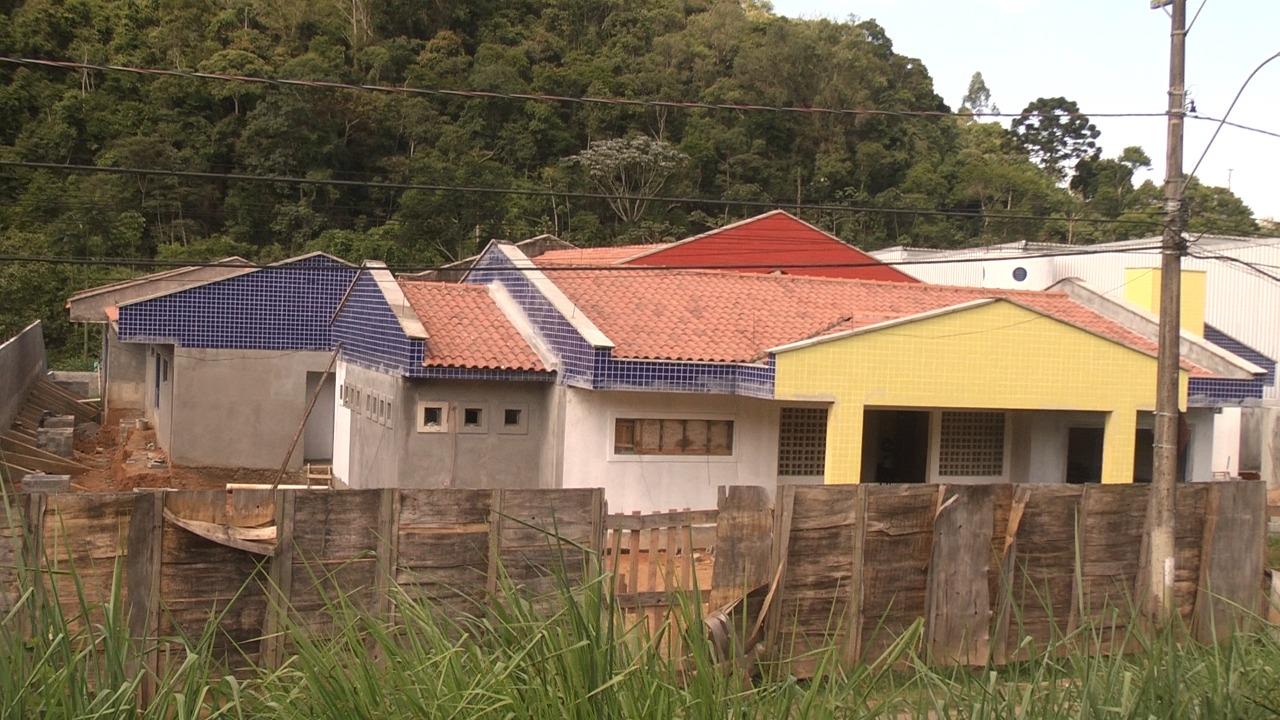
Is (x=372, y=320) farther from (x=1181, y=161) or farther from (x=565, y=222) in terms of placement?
(x=565, y=222)

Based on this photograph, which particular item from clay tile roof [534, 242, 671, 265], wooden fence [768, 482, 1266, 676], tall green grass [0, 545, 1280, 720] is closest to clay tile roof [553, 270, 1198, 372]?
clay tile roof [534, 242, 671, 265]

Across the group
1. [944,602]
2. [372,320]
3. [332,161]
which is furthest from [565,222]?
[944,602]

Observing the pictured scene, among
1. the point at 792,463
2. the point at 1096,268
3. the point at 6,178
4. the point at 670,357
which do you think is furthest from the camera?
the point at 6,178

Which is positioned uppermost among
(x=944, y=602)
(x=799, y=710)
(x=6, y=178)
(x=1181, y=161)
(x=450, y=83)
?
(x=450, y=83)

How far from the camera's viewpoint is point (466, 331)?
18.9 m

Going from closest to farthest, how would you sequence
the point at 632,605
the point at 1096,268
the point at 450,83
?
the point at 632,605 < the point at 1096,268 < the point at 450,83

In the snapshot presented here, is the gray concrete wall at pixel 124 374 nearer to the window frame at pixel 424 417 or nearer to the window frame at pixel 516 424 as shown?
the window frame at pixel 424 417

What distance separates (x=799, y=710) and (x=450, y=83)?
52.9m

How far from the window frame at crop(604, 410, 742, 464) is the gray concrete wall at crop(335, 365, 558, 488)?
87cm

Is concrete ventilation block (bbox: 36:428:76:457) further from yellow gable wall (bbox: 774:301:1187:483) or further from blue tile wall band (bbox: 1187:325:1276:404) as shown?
blue tile wall band (bbox: 1187:325:1276:404)

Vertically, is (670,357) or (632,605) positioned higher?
(670,357)

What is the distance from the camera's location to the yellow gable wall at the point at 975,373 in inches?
693

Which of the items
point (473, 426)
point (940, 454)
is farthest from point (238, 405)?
point (940, 454)

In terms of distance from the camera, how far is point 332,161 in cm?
4994
